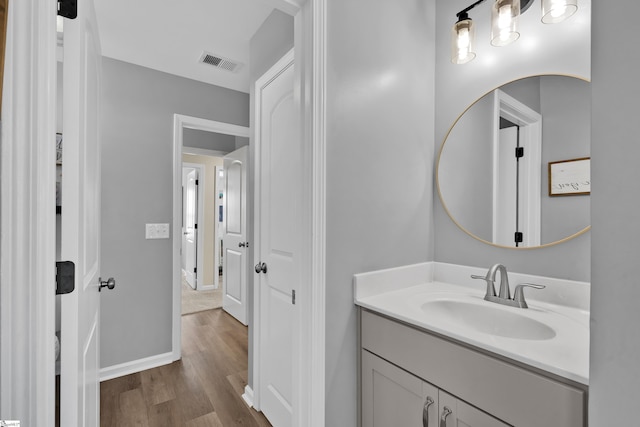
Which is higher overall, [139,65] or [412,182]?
[139,65]

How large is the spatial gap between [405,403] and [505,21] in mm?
1584

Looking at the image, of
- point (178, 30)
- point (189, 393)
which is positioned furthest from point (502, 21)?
point (189, 393)

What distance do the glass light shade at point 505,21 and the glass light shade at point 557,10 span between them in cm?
9

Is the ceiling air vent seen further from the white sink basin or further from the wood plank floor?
the wood plank floor

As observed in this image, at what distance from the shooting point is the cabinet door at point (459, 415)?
84 cm

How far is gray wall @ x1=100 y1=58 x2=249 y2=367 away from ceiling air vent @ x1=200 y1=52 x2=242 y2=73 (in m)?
0.37

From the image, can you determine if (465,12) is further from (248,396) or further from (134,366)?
(134,366)

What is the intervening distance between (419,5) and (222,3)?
1180 mm

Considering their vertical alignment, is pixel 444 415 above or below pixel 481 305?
below

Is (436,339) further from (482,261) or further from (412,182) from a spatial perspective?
(412,182)

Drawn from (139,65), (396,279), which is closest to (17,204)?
(396,279)

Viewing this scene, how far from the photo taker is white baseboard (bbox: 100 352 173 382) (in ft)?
7.39

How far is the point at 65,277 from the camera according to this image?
74 centimetres

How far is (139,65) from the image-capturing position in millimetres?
2465
